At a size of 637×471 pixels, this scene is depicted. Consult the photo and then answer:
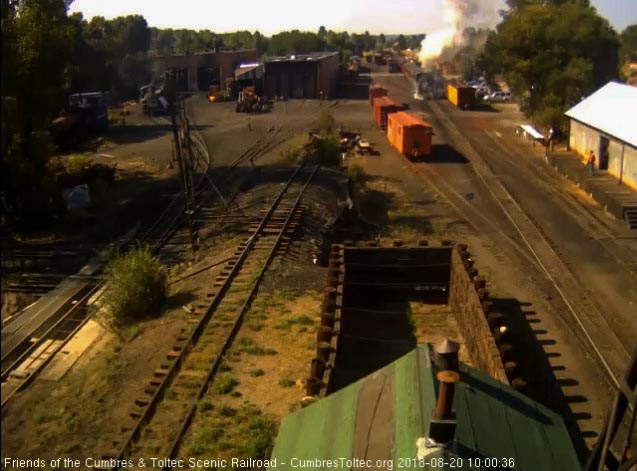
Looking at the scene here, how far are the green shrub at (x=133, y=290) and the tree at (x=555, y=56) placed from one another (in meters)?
28.0

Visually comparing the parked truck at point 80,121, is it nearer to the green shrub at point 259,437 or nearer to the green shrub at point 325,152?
the green shrub at point 325,152

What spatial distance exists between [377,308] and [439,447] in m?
11.0

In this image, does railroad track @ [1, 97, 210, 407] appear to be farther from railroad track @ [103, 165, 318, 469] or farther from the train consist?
the train consist

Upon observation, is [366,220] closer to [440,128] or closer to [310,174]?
[310,174]

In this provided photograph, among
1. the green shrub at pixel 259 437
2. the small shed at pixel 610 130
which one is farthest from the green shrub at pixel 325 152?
the green shrub at pixel 259 437

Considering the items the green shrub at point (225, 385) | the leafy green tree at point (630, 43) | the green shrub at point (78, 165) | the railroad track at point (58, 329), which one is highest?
the leafy green tree at point (630, 43)

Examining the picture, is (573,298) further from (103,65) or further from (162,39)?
(162,39)

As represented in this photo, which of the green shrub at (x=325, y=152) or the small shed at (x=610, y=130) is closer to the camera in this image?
the small shed at (x=610, y=130)

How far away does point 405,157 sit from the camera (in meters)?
33.5

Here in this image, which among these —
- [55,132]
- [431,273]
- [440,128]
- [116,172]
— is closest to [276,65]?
[440,128]

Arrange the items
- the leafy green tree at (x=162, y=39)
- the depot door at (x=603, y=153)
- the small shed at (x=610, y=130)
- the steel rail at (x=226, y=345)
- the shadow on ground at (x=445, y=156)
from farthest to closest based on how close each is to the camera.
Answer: the leafy green tree at (x=162, y=39) < the shadow on ground at (x=445, y=156) < the depot door at (x=603, y=153) < the small shed at (x=610, y=130) < the steel rail at (x=226, y=345)

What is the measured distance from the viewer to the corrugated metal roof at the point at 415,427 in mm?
4777

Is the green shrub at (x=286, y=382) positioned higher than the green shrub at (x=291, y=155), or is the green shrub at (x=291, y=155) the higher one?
the green shrub at (x=291, y=155)

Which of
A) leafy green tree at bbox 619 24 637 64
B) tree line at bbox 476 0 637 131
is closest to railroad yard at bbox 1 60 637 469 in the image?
tree line at bbox 476 0 637 131
